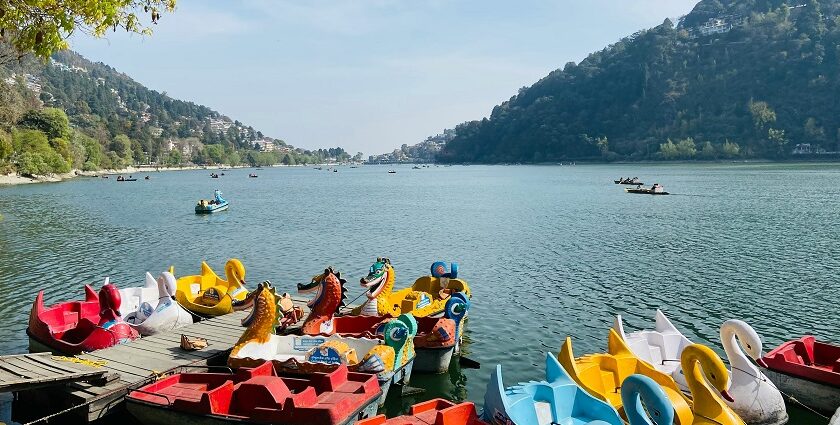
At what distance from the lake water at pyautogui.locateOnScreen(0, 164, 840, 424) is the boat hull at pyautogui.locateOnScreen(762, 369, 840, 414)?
38 cm

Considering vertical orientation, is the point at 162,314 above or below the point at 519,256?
above

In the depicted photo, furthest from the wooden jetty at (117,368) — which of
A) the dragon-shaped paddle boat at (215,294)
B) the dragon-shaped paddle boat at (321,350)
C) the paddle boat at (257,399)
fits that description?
the dragon-shaped paddle boat at (215,294)

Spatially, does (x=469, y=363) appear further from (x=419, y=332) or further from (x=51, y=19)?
(x=51, y=19)

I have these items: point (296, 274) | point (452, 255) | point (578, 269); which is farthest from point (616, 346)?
point (452, 255)

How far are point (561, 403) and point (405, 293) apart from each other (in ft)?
28.4

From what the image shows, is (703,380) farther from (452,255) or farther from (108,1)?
(452,255)

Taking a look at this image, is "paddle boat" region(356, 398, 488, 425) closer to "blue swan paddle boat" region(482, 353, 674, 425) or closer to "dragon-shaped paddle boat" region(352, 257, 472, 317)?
"blue swan paddle boat" region(482, 353, 674, 425)

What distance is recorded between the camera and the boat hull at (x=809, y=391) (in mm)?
13141

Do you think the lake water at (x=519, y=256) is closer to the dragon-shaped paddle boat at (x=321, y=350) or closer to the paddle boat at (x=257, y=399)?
the dragon-shaped paddle boat at (x=321, y=350)

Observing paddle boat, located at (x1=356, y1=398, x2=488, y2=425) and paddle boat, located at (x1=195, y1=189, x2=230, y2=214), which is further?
paddle boat, located at (x1=195, y1=189, x2=230, y2=214)

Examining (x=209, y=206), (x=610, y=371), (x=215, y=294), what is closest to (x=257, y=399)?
(x=610, y=371)

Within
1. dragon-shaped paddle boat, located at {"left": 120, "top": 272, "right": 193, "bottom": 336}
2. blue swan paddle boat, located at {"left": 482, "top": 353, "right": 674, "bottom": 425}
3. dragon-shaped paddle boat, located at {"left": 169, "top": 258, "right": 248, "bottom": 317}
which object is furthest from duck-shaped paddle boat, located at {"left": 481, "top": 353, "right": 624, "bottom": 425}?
dragon-shaped paddle boat, located at {"left": 169, "top": 258, "right": 248, "bottom": 317}

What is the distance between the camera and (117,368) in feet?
44.0

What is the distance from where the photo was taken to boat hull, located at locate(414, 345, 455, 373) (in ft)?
51.5
